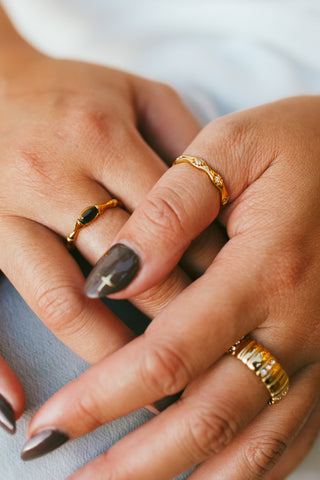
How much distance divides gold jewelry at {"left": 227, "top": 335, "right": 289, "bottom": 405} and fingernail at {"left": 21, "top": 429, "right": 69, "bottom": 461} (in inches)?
11.7

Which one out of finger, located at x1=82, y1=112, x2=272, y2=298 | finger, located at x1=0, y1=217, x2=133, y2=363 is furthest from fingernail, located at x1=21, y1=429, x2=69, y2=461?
finger, located at x1=82, y1=112, x2=272, y2=298

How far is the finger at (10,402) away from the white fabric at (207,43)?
2.73 ft

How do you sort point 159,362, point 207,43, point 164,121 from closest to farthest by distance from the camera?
point 159,362 → point 164,121 → point 207,43

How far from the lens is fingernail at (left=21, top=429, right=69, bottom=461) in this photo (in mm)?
631

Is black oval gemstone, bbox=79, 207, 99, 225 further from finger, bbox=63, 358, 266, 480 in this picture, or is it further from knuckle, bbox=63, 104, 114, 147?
finger, bbox=63, 358, 266, 480

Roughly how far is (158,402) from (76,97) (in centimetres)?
65

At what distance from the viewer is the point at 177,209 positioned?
0.66 meters

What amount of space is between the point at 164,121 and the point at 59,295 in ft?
1.61

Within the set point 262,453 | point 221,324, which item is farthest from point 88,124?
point 262,453

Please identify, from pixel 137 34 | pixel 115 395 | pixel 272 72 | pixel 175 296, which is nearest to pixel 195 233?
pixel 175 296

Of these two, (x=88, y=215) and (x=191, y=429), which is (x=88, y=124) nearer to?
(x=88, y=215)

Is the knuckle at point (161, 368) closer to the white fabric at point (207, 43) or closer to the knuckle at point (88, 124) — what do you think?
the knuckle at point (88, 124)

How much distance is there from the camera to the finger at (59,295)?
69 centimetres

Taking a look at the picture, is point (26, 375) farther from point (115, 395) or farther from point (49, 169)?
point (49, 169)
